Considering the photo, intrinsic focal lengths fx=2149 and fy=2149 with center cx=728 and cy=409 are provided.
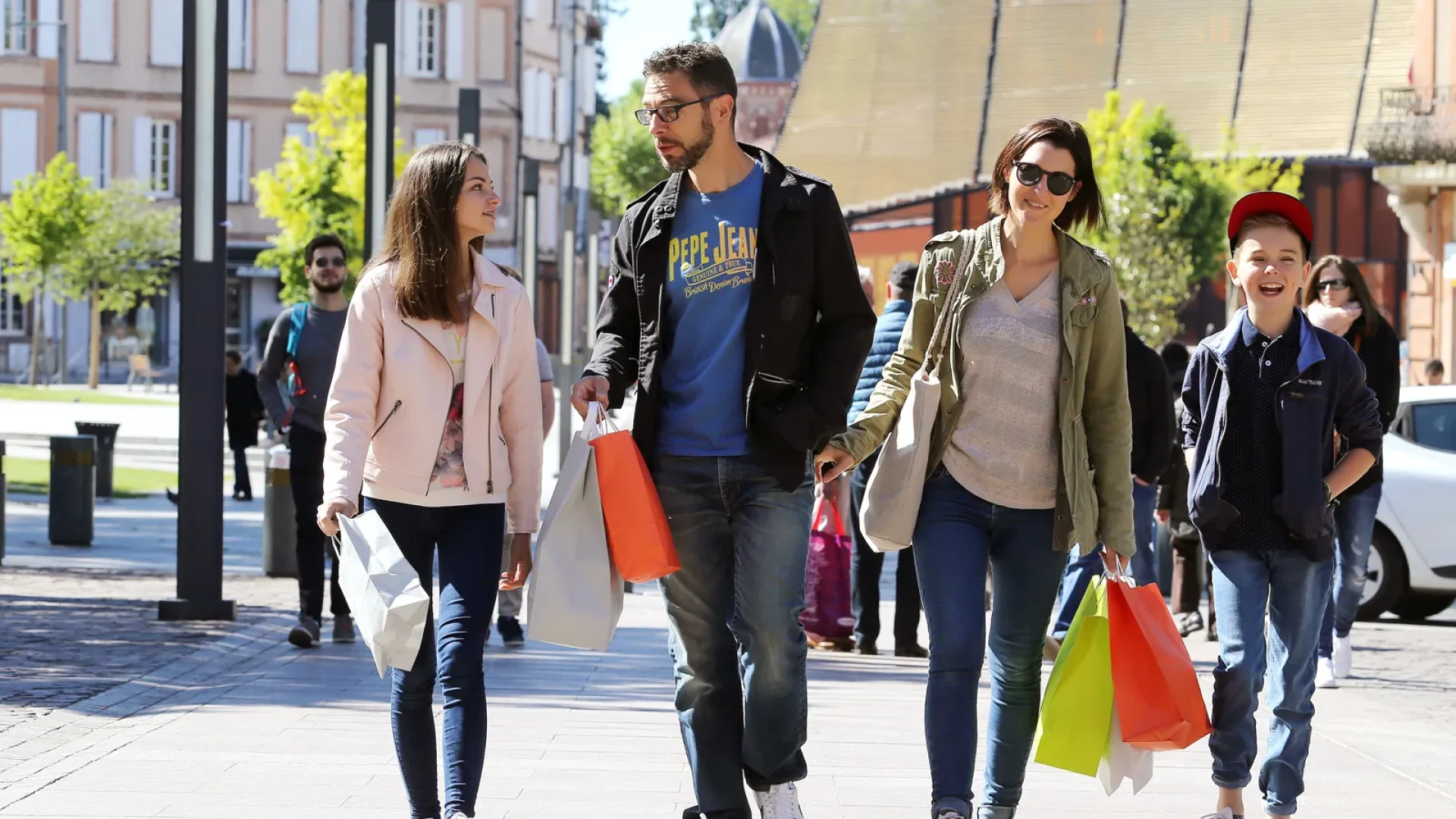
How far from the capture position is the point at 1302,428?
18.9 feet

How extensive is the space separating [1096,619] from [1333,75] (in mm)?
47632

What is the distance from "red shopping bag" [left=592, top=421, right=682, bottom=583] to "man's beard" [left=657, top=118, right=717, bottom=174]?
2.19 feet

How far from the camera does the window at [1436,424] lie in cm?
1310

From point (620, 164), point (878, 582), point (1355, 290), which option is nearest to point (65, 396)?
point (878, 582)

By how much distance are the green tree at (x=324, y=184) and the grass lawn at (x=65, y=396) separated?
14.1 feet

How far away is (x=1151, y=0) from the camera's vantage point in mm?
52781

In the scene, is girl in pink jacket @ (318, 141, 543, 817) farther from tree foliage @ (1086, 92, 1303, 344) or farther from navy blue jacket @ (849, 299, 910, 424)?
tree foliage @ (1086, 92, 1303, 344)

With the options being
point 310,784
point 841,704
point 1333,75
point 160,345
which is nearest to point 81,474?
point 841,704

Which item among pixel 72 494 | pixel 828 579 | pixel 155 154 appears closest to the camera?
pixel 828 579

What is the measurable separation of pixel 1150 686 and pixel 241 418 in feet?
64.4

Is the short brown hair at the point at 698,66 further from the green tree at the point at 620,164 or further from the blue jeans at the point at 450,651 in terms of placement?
the green tree at the point at 620,164

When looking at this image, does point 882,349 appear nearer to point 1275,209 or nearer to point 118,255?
point 1275,209

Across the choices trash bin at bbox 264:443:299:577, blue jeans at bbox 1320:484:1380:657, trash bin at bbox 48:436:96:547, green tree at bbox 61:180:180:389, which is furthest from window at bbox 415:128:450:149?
blue jeans at bbox 1320:484:1380:657

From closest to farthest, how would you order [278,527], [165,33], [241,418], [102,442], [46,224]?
1. [278,527]
2. [102,442]
3. [241,418]
4. [46,224]
5. [165,33]
